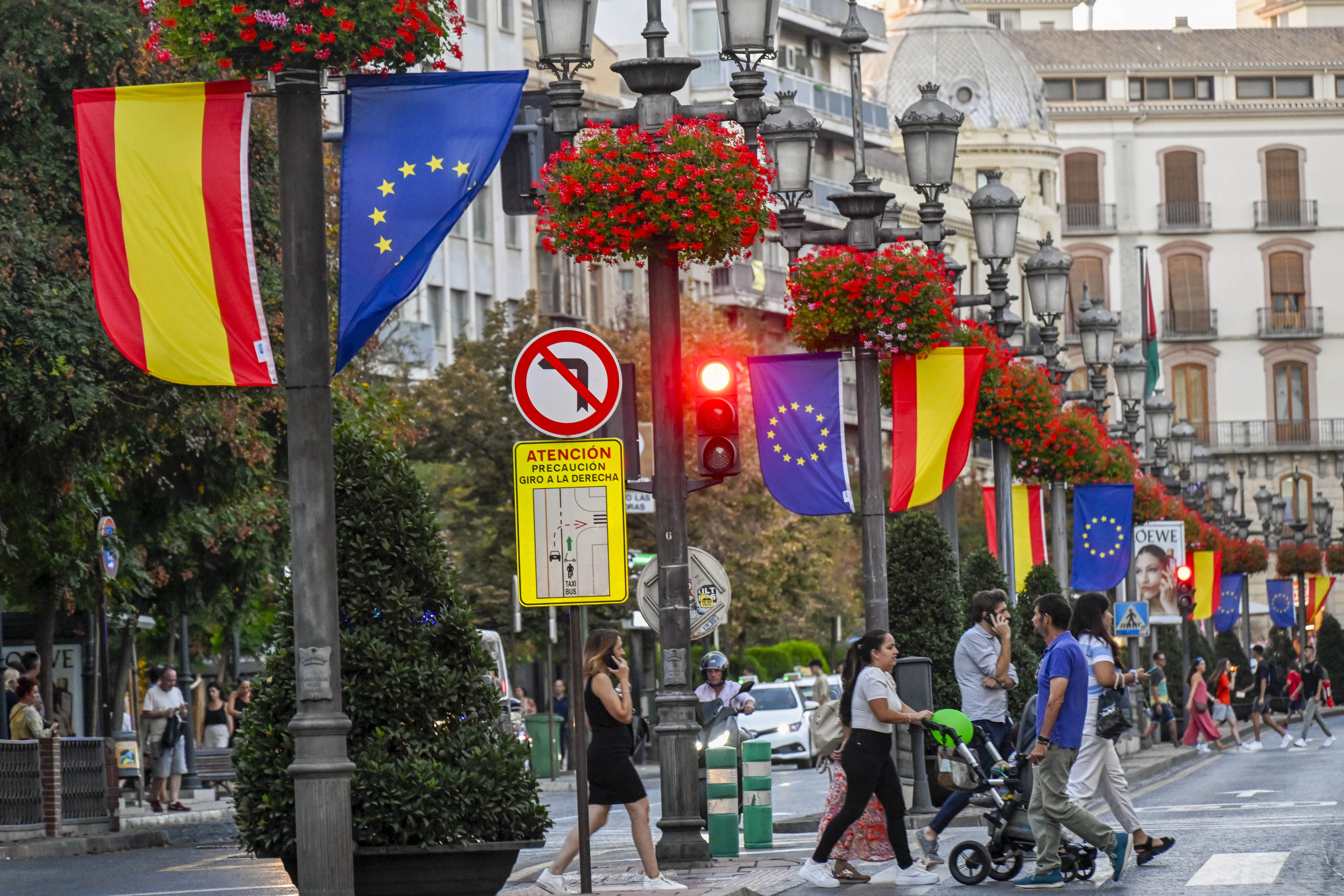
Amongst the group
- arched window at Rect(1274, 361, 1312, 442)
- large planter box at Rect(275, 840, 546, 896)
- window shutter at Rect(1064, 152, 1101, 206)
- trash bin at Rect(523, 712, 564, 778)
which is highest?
window shutter at Rect(1064, 152, 1101, 206)

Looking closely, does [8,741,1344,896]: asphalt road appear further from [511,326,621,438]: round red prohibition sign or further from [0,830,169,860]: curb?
[511,326,621,438]: round red prohibition sign

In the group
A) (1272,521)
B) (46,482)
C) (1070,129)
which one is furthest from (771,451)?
(1070,129)

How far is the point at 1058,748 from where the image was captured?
15.5 meters

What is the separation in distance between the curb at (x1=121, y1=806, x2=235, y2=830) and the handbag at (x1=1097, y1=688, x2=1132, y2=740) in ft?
48.2

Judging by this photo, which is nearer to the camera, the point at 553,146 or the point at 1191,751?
the point at 553,146

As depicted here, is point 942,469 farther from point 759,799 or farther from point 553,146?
point 553,146

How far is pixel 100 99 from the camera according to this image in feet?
38.4

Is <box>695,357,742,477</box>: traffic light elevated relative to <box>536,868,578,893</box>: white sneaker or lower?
elevated

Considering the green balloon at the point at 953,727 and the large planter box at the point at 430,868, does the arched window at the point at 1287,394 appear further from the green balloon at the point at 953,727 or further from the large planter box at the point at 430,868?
the large planter box at the point at 430,868

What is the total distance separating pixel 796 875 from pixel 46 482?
10.8m

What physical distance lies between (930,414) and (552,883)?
9899 mm

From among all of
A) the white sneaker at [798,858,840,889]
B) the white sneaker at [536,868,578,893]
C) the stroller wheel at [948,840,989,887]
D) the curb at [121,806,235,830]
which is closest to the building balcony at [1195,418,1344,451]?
the curb at [121,806,235,830]

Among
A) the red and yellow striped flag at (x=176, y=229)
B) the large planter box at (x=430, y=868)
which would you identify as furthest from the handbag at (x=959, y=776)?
the red and yellow striped flag at (x=176, y=229)

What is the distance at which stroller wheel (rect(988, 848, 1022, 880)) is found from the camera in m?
16.2
